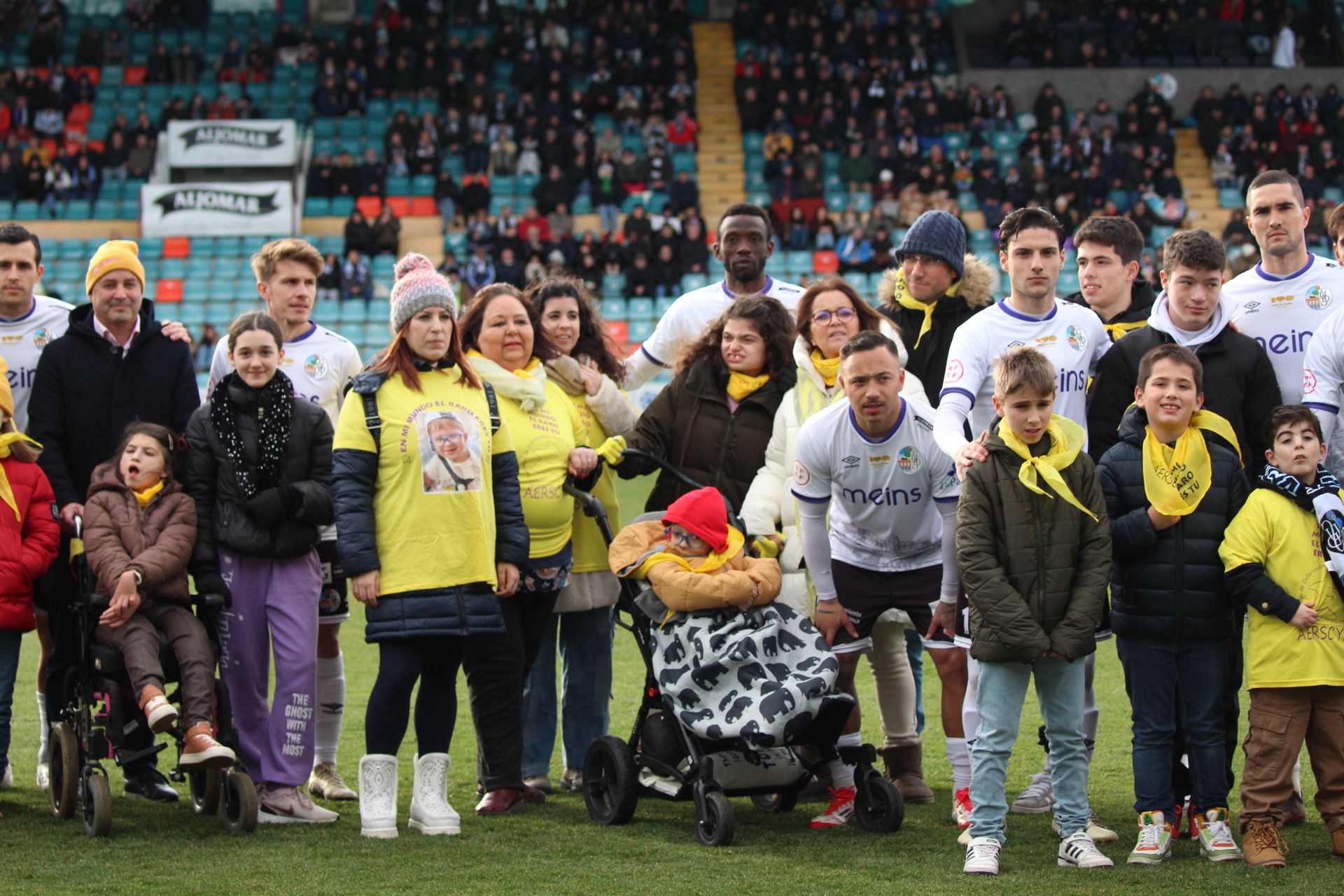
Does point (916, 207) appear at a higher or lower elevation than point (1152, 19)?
lower

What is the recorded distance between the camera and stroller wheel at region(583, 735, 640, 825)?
5.22 m

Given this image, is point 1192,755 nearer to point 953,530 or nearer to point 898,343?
point 953,530

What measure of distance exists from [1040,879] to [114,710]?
3023mm

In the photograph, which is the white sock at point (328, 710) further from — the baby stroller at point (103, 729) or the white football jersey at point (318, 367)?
the white football jersey at point (318, 367)

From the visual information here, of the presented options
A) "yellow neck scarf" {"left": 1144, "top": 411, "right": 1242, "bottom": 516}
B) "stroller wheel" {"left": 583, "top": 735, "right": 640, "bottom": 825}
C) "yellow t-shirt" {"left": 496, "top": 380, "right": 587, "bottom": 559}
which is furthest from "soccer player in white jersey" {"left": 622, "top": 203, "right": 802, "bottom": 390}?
"yellow neck scarf" {"left": 1144, "top": 411, "right": 1242, "bottom": 516}

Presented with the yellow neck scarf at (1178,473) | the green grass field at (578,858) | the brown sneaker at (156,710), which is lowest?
the green grass field at (578,858)

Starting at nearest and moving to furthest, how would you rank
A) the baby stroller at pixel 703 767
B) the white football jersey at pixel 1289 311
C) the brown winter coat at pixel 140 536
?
the baby stroller at pixel 703 767 < the brown winter coat at pixel 140 536 < the white football jersey at pixel 1289 311

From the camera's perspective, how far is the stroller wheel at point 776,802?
17.9 ft

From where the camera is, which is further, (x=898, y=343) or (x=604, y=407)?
(x=604, y=407)

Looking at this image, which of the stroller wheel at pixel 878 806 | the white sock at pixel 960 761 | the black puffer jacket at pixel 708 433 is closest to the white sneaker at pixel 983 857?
the stroller wheel at pixel 878 806

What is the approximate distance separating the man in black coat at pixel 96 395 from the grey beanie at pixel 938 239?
8.72 feet

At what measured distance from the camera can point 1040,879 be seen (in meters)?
4.44

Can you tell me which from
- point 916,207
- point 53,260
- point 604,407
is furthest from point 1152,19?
point 604,407

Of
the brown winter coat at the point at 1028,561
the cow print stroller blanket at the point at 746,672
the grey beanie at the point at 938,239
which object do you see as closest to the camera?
the brown winter coat at the point at 1028,561
